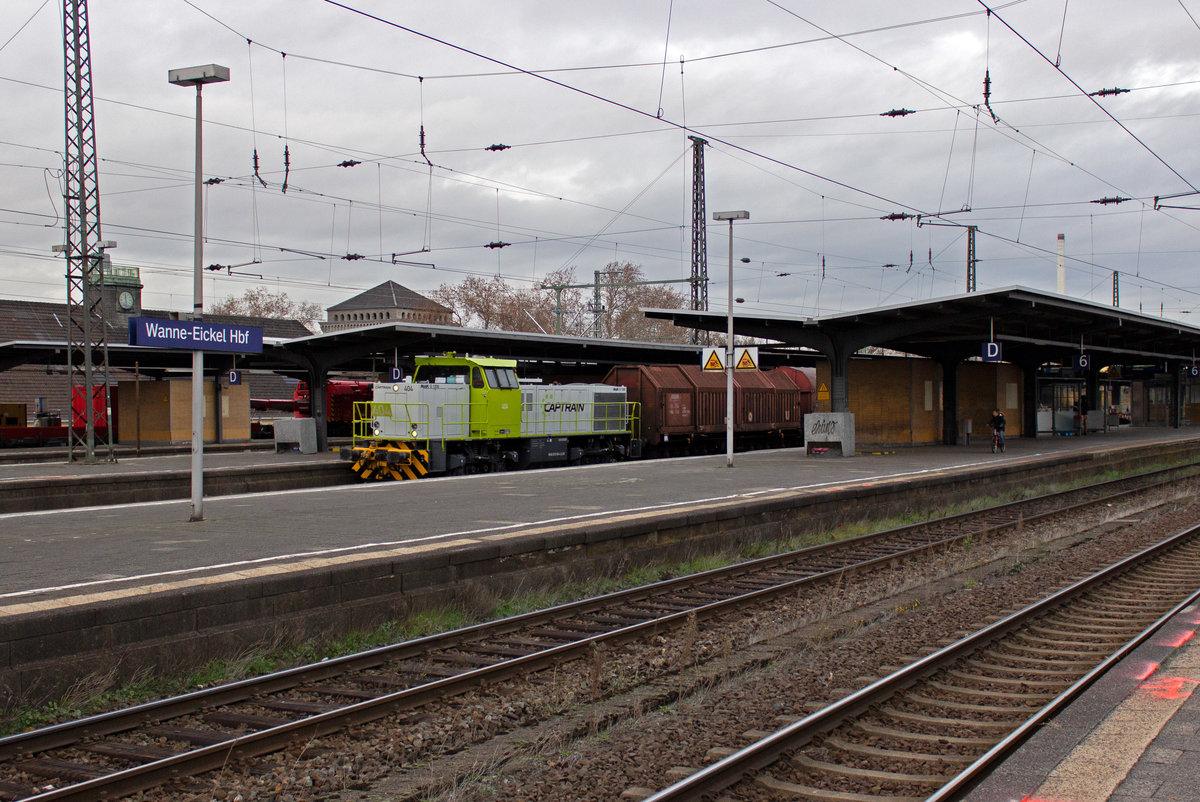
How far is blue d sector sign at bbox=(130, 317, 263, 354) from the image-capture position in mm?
11008

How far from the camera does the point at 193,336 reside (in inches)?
454

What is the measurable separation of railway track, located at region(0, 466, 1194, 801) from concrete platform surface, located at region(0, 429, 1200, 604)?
218cm

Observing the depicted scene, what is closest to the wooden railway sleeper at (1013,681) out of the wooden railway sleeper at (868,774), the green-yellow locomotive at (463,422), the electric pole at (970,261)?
the wooden railway sleeper at (868,774)

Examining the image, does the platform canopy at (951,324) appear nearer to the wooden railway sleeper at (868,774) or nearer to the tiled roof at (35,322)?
the wooden railway sleeper at (868,774)

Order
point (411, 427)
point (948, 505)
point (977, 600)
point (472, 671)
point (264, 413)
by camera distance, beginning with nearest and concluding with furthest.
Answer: point (472, 671) → point (977, 600) → point (948, 505) → point (411, 427) → point (264, 413)

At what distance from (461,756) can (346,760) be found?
71 cm

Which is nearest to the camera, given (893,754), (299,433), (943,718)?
(893,754)

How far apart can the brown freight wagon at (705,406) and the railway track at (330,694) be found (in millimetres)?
16285

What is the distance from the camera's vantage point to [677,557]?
12781 mm

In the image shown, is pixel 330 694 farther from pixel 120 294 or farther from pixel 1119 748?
pixel 120 294

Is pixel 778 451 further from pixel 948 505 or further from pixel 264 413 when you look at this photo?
pixel 264 413

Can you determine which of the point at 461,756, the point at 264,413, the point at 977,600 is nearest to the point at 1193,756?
the point at 461,756

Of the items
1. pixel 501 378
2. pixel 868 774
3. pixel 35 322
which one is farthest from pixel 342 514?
pixel 35 322

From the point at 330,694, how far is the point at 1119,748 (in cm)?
527
